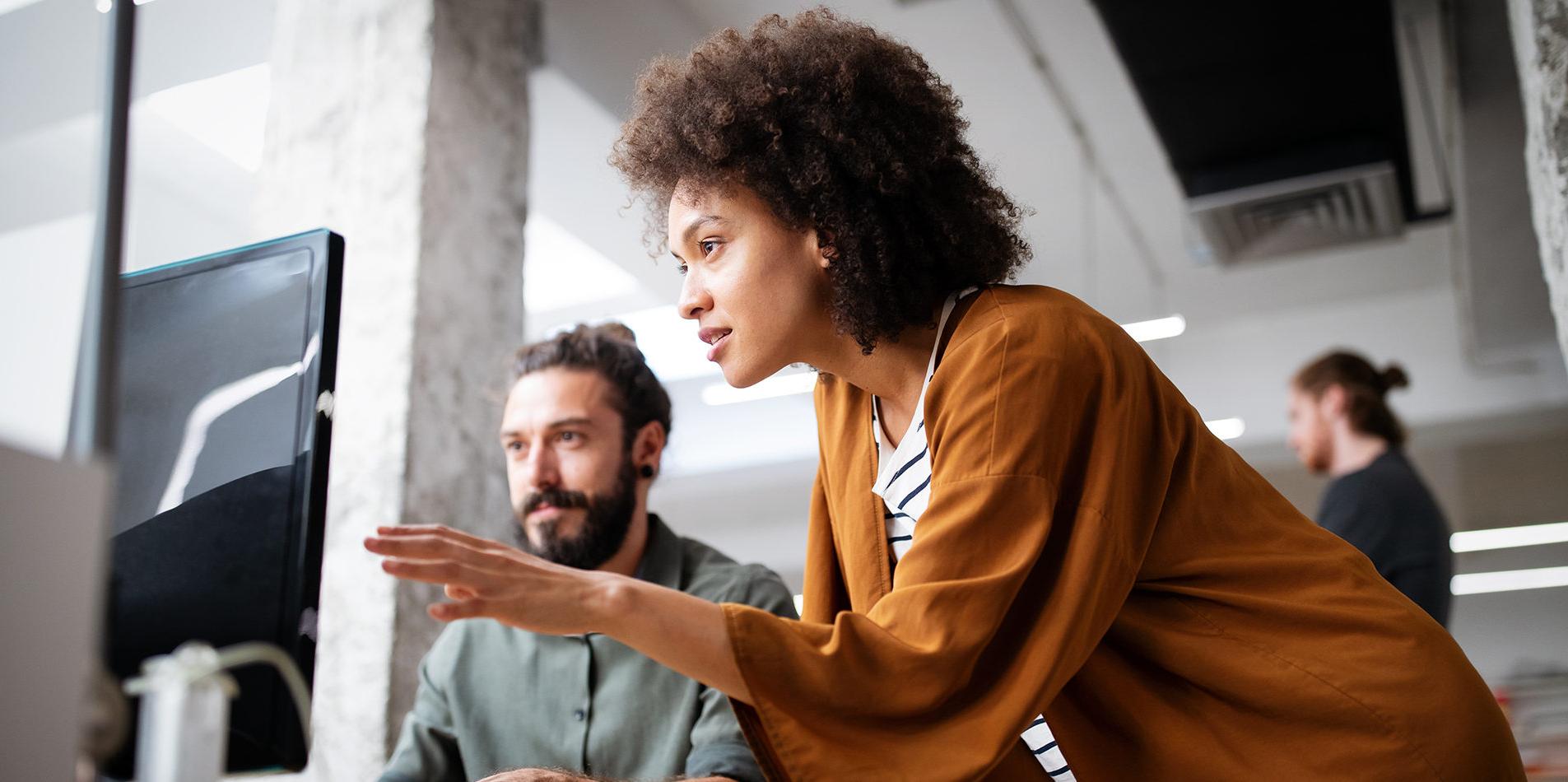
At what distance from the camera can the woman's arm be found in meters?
0.93

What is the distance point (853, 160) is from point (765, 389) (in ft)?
21.6

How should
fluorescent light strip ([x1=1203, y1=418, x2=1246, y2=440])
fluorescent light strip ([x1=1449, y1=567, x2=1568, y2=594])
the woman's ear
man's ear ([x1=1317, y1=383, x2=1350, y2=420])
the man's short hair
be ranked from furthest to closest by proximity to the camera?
1. fluorescent light strip ([x1=1449, y1=567, x2=1568, y2=594])
2. fluorescent light strip ([x1=1203, y1=418, x2=1246, y2=440])
3. man's ear ([x1=1317, y1=383, x2=1350, y2=420])
4. the man's short hair
5. the woman's ear

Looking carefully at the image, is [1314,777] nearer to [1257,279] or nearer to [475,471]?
[475,471]

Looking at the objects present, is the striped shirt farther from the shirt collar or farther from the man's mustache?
the man's mustache

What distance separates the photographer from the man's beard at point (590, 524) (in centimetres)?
211

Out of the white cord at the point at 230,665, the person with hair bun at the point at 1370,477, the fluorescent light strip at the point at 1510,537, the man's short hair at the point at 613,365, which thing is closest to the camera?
the white cord at the point at 230,665

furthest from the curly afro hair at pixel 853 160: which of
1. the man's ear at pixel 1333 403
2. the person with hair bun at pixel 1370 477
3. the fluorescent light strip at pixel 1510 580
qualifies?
the fluorescent light strip at pixel 1510 580

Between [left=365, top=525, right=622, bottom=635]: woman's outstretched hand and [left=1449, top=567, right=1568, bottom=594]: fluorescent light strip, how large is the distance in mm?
9951

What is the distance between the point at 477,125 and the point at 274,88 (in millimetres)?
485

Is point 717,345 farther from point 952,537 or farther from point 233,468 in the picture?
point 233,468

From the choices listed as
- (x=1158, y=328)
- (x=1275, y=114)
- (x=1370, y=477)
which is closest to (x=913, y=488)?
(x=1370, y=477)

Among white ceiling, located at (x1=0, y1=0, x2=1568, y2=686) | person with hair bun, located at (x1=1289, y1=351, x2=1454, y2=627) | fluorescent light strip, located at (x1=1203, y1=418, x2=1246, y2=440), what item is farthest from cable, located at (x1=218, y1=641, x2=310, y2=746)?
fluorescent light strip, located at (x1=1203, y1=418, x2=1246, y2=440)

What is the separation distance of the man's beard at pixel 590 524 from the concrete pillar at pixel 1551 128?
5.21 ft

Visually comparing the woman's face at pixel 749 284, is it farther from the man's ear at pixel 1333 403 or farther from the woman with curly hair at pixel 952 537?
the man's ear at pixel 1333 403
